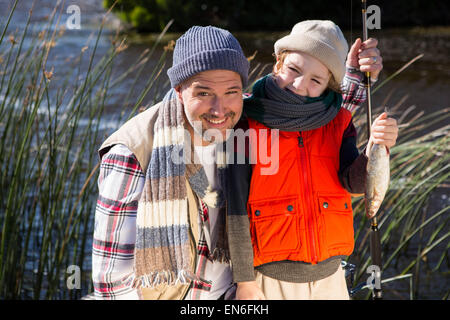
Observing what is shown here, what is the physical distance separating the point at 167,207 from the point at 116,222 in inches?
4.5

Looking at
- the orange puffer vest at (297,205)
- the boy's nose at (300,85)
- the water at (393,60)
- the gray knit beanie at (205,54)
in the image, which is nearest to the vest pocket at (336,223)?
the orange puffer vest at (297,205)

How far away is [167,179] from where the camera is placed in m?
1.42

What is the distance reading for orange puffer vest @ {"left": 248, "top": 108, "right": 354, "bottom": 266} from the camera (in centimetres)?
149

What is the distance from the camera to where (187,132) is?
149cm

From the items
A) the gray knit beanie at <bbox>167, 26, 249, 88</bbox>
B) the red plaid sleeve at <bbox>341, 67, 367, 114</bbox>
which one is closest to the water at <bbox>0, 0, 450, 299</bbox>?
the red plaid sleeve at <bbox>341, 67, 367, 114</bbox>

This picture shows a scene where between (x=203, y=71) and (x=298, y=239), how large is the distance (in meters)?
0.43

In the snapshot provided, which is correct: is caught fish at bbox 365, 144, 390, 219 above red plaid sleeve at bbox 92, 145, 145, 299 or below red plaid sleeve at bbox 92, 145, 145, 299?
above

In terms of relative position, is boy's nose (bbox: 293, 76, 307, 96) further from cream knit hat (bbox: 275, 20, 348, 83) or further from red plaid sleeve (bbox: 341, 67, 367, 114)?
red plaid sleeve (bbox: 341, 67, 367, 114)

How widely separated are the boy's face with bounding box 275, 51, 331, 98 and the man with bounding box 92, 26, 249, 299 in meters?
0.10

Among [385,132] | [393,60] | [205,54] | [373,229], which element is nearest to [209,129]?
[205,54]

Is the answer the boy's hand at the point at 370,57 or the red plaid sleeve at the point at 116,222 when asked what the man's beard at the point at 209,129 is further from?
the boy's hand at the point at 370,57

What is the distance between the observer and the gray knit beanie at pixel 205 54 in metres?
1.42

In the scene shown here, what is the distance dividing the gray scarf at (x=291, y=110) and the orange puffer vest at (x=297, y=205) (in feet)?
0.14

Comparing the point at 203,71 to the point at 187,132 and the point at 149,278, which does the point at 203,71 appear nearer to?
the point at 187,132
